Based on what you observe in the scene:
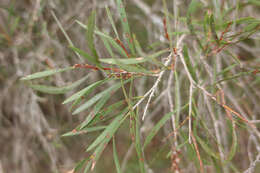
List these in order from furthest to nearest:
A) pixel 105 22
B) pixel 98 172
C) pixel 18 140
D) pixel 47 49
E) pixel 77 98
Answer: pixel 98 172 → pixel 18 140 → pixel 47 49 → pixel 105 22 → pixel 77 98

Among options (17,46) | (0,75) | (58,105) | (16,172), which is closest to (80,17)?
(17,46)

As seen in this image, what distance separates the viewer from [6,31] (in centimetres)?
115

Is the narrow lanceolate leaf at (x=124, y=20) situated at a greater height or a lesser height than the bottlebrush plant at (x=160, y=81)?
greater

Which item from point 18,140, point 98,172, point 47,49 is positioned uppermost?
point 47,49

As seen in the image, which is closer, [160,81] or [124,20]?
[124,20]

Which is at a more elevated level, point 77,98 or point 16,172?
point 77,98

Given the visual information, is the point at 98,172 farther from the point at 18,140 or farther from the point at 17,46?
the point at 17,46

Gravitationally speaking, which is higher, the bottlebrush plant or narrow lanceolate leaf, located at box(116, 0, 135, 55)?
narrow lanceolate leaf, located at box(116, 0, 135, 55)

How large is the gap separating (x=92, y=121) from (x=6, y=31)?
911mm

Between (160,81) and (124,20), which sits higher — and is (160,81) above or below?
below

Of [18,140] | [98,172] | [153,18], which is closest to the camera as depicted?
[153,18]

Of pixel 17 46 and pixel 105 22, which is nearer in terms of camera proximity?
pixel 105 22

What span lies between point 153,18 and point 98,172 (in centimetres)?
133

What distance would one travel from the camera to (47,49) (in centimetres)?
121
